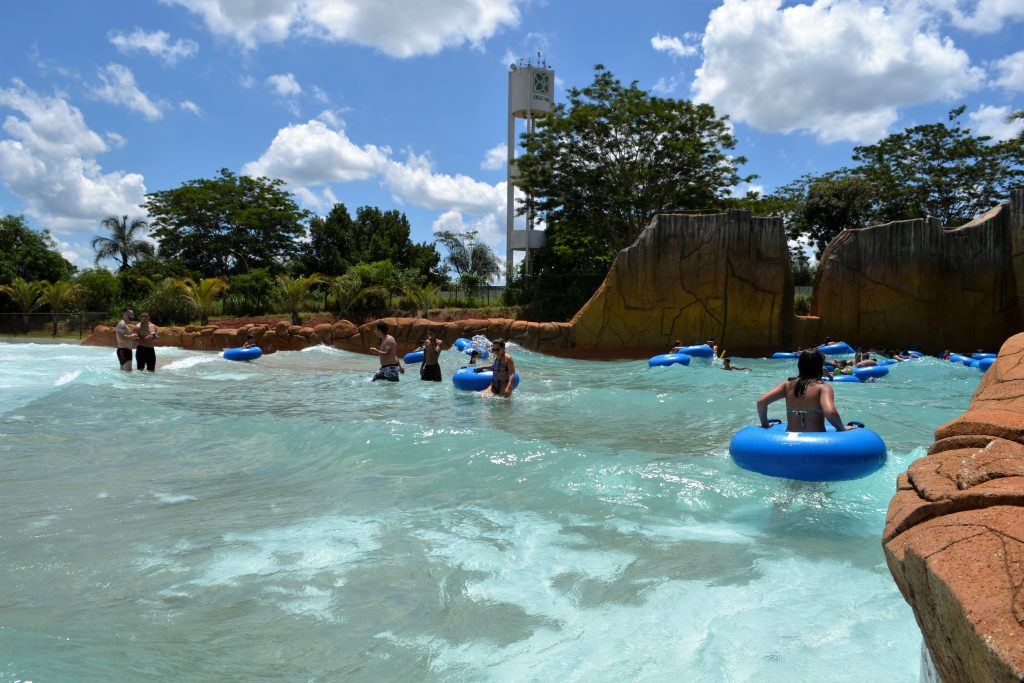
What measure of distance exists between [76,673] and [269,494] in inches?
104

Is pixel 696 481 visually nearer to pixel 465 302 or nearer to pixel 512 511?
pixel 512 511

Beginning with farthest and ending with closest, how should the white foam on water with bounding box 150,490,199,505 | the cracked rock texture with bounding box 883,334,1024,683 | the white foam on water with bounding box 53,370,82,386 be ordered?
the white foam on water with bounding box 53,370,82,386, the white foam on water with bounding box 150,490,199,505, the cracked rock texture with bounding box 883,334,1024,683

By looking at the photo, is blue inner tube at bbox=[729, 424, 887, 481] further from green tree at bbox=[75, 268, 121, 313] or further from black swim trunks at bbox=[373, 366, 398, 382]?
green tree at bbox=[75, 268, 121, 313]

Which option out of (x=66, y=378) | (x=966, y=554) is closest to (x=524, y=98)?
(x=66, y=378)

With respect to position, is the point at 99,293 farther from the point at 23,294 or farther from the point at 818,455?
the point at 818,455

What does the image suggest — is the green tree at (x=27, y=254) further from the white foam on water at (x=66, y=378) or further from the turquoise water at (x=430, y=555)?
the turquoise water at (x=430, y=555)

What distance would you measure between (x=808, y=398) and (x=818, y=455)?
63 centimetres

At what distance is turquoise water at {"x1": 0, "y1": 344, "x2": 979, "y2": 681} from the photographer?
313 cm

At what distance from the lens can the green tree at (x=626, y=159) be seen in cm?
2292

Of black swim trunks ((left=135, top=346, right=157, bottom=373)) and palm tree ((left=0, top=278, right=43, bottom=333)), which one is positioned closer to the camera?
black swim trunks ((left=135, top=346, right=157, bottom=373))

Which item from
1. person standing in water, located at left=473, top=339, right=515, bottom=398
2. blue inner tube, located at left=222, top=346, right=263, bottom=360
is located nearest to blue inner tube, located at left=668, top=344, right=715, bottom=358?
person standing in water, located at left=473, top=339, right=515, bottom=398

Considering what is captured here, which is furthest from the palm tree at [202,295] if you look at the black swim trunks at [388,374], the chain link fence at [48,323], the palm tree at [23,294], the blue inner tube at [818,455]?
the blue inner tube at [818,455]

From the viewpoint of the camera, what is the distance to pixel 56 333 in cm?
2523

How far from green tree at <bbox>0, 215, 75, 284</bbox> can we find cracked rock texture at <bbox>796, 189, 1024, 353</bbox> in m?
29.6
